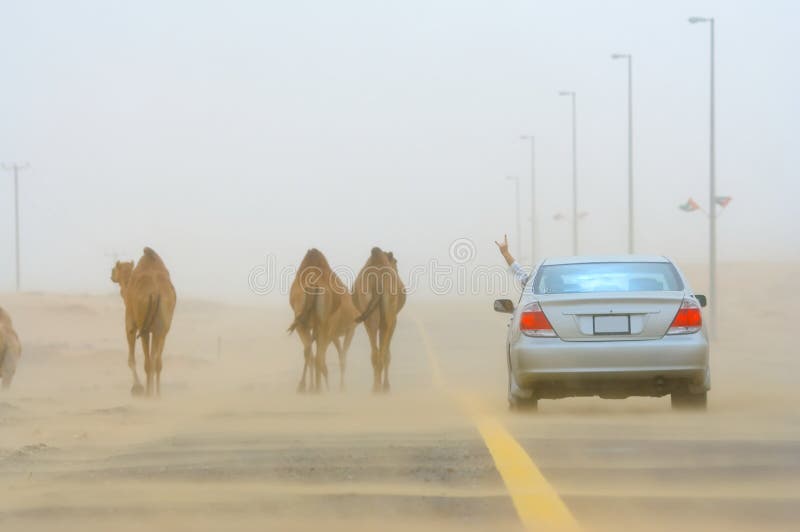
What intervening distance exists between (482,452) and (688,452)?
1.37 meters

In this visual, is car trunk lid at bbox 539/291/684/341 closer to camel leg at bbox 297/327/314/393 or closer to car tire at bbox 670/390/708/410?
car tire at bbox 670/390/708/410

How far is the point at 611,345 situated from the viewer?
15.7 metres

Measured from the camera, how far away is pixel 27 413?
18047mm

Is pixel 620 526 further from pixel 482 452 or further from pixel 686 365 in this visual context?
pixel 686 365

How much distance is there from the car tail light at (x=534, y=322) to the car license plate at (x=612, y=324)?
0.40m

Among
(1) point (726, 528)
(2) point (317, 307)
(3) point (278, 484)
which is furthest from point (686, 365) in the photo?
(2) point (317, 307)

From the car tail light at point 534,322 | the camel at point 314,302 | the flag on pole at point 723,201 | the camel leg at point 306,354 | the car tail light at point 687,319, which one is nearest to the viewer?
the car tail light at point 687,319

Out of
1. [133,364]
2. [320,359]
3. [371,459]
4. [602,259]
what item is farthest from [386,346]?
[371,459]

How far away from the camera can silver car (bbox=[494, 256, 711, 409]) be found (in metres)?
15.7

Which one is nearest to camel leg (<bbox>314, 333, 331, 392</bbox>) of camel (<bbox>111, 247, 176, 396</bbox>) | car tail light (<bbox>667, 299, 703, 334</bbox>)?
camel (<bbox>111, 247, 176, 396</bbox>)

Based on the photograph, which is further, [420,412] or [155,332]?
[155,332]

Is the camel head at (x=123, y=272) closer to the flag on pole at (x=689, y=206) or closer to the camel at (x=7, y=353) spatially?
the camel at (x=7, y=353)

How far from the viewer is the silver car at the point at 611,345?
1570cm

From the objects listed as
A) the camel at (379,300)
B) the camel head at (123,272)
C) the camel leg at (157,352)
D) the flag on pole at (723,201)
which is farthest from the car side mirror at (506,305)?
the flag on pole at (723,201)
